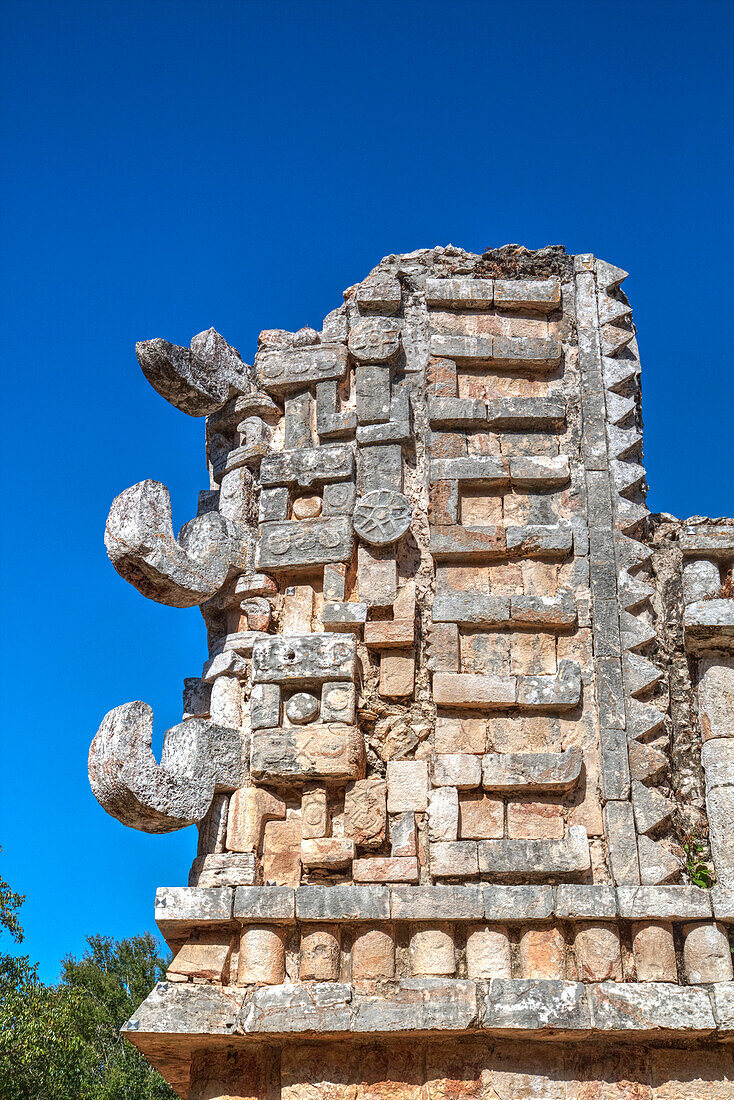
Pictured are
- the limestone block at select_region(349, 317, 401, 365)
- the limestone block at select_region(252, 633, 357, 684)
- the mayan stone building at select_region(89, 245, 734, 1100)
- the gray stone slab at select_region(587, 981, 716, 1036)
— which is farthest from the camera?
the limestone block at select_region(349, 317, 401, 365)

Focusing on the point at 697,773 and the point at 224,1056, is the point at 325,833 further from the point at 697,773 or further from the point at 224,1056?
the point at 697,773

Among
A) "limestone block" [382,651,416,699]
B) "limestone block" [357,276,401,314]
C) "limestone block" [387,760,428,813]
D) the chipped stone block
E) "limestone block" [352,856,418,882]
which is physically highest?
"limestone block" [357,276,401,314]

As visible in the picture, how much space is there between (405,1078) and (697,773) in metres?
2.34

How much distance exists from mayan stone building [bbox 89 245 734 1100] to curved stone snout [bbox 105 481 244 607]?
0.06 feet

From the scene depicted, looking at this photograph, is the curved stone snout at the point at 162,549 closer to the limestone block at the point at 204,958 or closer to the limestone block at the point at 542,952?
the limestone block at the point at 204,958

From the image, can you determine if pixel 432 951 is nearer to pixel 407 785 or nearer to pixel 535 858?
pixel 535 858

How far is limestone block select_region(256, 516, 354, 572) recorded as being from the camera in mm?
7102

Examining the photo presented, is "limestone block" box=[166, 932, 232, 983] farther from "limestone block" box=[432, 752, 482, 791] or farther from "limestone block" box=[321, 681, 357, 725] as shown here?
"limestone block" box=[432, 752, 482, 791]

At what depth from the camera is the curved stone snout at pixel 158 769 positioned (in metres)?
6.34

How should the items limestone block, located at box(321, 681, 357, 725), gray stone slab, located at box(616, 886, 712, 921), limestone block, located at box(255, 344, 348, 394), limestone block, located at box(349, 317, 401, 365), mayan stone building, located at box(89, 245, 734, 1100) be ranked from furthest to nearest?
limestone block, located at box(255, 344, 348, 394) → limestone block, located at box(349, 317, 401, 365) → limestone block, located at box(321, 681, 357, 725) → gray stone slab, located at box(616, 886, 712, 921) → mayan stone building, located at box(89, 245, 734, 1100)

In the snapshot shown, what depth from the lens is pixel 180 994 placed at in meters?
5.98

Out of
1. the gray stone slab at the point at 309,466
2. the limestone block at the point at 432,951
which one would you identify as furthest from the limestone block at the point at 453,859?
the gray stone slab at the point at 309,466

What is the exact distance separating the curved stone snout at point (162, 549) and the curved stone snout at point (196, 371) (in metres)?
0.92

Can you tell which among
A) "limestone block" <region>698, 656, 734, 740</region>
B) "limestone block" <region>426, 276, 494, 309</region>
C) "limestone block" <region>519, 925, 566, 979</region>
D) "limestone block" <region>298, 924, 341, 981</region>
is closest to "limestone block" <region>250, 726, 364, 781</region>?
"limestone block" <region>298, 924, 341, 981</region>
